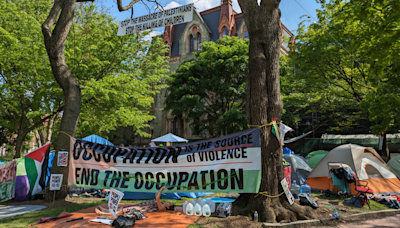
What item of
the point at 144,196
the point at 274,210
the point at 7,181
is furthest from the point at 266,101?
the point at 7,181

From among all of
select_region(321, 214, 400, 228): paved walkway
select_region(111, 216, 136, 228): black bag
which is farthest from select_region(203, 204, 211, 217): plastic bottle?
select_region(321, 214, 400, 228): paved walkway

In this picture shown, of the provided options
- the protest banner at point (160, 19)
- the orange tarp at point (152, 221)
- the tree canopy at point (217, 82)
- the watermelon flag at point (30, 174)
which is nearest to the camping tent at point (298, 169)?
the orange tarp at point (152, 221)

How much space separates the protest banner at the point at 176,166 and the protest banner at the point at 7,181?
165 inches

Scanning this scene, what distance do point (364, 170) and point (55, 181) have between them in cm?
1158

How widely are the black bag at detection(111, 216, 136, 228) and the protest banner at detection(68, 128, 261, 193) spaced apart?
1.08m

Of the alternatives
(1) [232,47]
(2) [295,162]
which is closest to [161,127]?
(1) [232,47]

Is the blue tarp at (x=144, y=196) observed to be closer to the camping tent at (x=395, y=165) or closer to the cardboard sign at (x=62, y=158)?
the cardboard sign at (x=62, y=158)

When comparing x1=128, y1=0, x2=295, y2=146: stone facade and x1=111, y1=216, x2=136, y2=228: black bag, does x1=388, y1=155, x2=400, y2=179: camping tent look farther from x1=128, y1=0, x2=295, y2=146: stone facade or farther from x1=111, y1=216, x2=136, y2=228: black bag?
x1=128, y1=0, x2=295, y2=146: stone facade

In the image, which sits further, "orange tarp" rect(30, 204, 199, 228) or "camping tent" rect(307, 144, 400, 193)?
"camping tent" rect(307, 144, 400, 193)

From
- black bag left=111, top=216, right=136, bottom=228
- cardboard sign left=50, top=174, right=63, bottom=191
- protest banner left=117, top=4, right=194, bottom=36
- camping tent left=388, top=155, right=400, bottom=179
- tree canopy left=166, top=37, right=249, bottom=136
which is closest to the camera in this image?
black bag left=111, top=216, right=136, bottom=228

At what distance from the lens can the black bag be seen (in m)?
5.95

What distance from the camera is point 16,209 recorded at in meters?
8.28

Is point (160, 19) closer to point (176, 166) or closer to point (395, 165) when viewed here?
point (176, 166)

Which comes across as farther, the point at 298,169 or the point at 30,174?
the point at 298,169
